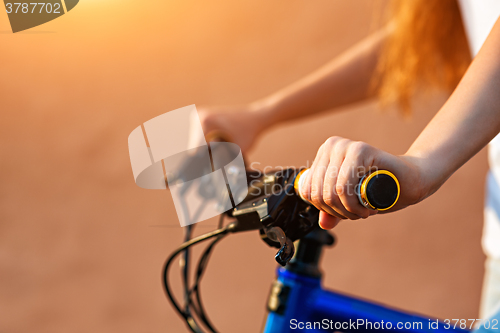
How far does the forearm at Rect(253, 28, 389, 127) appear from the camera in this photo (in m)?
0.62

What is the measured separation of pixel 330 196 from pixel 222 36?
1.43 meters

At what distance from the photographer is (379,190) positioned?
227 millimetres

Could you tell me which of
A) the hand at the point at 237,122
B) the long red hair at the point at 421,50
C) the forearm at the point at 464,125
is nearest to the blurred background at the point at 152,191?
the long red hair at the point at 421,50

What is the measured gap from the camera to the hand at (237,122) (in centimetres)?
54

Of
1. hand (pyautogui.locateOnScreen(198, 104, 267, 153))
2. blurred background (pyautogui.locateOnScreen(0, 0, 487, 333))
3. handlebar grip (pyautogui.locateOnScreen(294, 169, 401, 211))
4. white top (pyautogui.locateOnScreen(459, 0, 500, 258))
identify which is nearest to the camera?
handlebar grip (pyautogui.locateOnScreen(294, 169, 401, 211))

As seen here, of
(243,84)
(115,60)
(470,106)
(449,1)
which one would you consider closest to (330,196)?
(470,106)

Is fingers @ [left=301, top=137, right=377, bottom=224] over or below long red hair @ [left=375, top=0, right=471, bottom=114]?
below

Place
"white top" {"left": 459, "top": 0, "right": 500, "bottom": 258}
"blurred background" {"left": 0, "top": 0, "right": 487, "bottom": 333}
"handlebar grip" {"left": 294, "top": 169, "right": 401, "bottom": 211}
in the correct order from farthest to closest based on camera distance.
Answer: "blurred background" {"left": 0, "top": 0, "right": 487, "bottom": 333} → "white top" {"left": 459, "top": 0, "right": 500, "bottom": 258} → "handlebar grip" {"left": 294, "top": 169, "right": 401, "bottom": 211}

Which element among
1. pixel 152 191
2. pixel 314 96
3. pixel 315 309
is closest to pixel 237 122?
pixel 314 96

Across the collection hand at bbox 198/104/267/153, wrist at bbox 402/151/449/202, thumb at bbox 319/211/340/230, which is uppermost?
hand at bbox 198/104/267/153

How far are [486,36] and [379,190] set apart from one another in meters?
0.31

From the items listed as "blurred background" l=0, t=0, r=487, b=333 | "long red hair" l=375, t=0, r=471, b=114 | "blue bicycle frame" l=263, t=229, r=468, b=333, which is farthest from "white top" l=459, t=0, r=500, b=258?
"blurred background" l=0, t=0, r=487, b=333

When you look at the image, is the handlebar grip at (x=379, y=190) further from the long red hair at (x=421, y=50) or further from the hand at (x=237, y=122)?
the long red hair at (x=421, y=50)

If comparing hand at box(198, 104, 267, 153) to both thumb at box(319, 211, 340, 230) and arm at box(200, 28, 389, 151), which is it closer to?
arm at box(200, 28, 389, 151)
